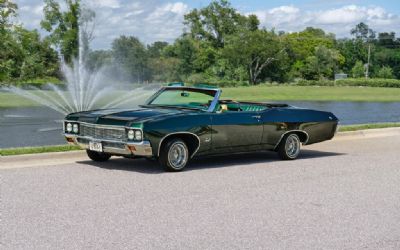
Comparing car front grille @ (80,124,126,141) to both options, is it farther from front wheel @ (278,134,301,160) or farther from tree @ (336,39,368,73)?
tree @ (336,39,368,73)

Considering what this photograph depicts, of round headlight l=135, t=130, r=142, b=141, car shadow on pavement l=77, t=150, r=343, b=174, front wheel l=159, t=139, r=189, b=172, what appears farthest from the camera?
car shadow on pavement l=77, t=150, r=343, b=174

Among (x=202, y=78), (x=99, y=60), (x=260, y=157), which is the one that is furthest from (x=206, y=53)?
(x=260, y=157)

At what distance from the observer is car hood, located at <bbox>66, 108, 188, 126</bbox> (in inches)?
382

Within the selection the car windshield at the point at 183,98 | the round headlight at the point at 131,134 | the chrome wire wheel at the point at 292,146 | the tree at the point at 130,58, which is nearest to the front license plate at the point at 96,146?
the round headlight at the point at 131,134

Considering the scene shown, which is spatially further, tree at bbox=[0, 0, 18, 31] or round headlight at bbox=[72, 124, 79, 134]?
tree at bbox=[0, 0, 18, 31]

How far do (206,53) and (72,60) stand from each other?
3516 cm

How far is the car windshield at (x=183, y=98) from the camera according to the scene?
10844mm

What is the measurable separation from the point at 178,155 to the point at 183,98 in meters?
1.88

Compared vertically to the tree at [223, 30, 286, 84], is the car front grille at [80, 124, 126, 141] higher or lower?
lower

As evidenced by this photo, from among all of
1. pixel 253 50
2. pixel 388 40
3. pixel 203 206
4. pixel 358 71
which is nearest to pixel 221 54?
pixel 253 50

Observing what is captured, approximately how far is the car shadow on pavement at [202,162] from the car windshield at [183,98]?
3.27ft

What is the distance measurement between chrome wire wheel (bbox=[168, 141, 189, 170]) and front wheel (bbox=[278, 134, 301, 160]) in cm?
232

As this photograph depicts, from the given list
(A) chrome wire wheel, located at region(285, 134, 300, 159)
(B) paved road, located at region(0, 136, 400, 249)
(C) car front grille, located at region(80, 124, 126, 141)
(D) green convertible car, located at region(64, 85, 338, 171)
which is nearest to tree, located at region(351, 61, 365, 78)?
(D) green convertible car, located at region(64, 85, 338, 171)

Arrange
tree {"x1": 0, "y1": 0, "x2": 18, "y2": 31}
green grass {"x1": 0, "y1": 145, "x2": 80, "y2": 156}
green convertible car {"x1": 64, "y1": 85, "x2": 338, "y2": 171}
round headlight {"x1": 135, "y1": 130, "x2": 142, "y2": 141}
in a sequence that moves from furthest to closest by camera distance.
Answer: tree {"x1": 0, "y1": 0, "x2": 18, "y2": 31} < green grass {"x1": 0, "y1": 145, "x2": 80, "y2": 156} < green convertible car {"x1": 64, "y1": 85, "x2": 338, "y2": 171} < round headlight {"x1": 135, "y1": 130, "x2": 142, "y2": 141}
